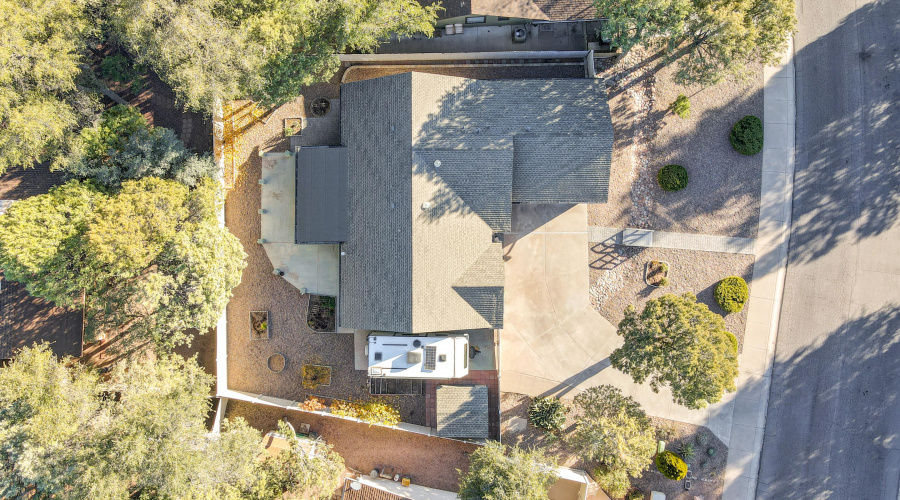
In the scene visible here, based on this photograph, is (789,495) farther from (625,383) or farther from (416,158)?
(416,158)

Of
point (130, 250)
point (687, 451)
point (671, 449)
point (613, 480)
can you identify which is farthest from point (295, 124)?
point (687, 451)

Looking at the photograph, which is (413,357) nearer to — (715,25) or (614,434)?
(614,434)

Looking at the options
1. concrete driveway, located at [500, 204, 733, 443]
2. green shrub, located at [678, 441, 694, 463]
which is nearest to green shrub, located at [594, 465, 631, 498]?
green shrub, located at [678, 441, 694, 463]

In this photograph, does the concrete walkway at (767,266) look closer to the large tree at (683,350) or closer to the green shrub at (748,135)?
the green shrub at (748,135)

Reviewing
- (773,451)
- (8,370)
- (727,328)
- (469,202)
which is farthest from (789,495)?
(8,370)

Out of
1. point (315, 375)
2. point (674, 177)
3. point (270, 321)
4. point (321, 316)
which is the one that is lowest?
point (315, 375)

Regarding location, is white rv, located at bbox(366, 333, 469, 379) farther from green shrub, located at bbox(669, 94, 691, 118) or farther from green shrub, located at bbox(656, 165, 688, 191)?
green shrub, located at bbox(669, 94, 691, 118)
